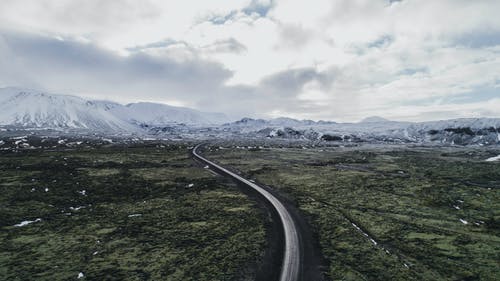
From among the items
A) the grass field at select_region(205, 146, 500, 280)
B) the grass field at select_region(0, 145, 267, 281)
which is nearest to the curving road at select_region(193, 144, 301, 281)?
the grass field at select_region(0, 145, 267, 281)

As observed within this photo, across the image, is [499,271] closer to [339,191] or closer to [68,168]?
[339,191]

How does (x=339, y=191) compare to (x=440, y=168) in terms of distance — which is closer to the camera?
(x=339, y=191)

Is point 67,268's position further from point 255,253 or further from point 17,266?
point 255,253

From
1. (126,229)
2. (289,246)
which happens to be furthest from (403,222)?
(126,229)

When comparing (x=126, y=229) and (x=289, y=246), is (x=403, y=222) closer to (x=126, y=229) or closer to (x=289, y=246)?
(x=289, y=246)

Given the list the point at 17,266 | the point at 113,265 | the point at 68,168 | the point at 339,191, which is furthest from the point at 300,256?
the point at 68,168

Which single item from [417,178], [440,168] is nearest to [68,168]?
[417,178]

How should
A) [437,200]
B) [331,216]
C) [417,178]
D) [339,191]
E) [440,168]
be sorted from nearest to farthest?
[331,216], [437,200], [339,191], [417,178], [440,168]

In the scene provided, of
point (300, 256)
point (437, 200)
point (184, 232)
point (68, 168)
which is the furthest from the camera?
point (68, 168)
